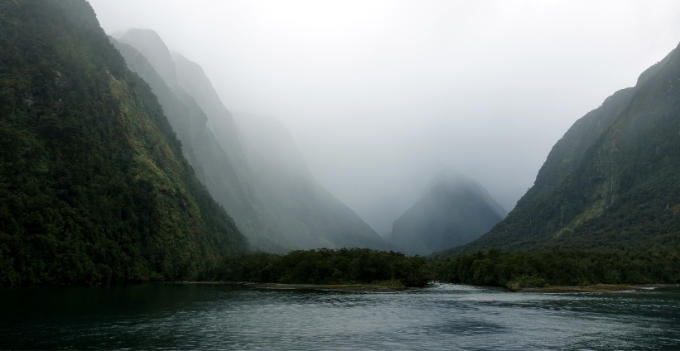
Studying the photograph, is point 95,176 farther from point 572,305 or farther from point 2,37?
point 572,305

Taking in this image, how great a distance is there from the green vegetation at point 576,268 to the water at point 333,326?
53702 mm

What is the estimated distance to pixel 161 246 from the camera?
16138cm

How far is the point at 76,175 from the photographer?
14562 cm

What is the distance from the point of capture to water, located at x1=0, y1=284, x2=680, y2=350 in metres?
39.7

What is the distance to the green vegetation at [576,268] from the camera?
12700cm

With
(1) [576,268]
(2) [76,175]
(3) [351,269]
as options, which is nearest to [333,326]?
(3) [351,269]

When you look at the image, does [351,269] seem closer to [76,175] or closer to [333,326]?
[333,326]

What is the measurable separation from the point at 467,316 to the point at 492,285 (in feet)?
304

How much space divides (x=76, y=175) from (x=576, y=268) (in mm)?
160613

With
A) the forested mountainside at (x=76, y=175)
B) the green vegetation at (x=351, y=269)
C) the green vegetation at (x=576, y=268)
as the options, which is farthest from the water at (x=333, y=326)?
the green vegetation at (x=351, y=269)

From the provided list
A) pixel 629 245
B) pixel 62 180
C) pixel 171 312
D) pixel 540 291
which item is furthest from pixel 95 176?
pixel 629 245

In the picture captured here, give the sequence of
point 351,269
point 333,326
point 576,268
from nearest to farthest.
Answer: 1. point 333,326
2. point 576,268
3. point 351,269

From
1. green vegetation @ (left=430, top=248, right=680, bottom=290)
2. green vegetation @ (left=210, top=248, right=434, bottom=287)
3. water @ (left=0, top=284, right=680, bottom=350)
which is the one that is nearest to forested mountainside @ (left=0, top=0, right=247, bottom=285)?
green vegetation @ (left=210, top=248, right=434, bottom=287)

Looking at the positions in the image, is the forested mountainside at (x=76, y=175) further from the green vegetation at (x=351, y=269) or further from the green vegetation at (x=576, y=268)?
the green vegetation at (x=576, y=268)
